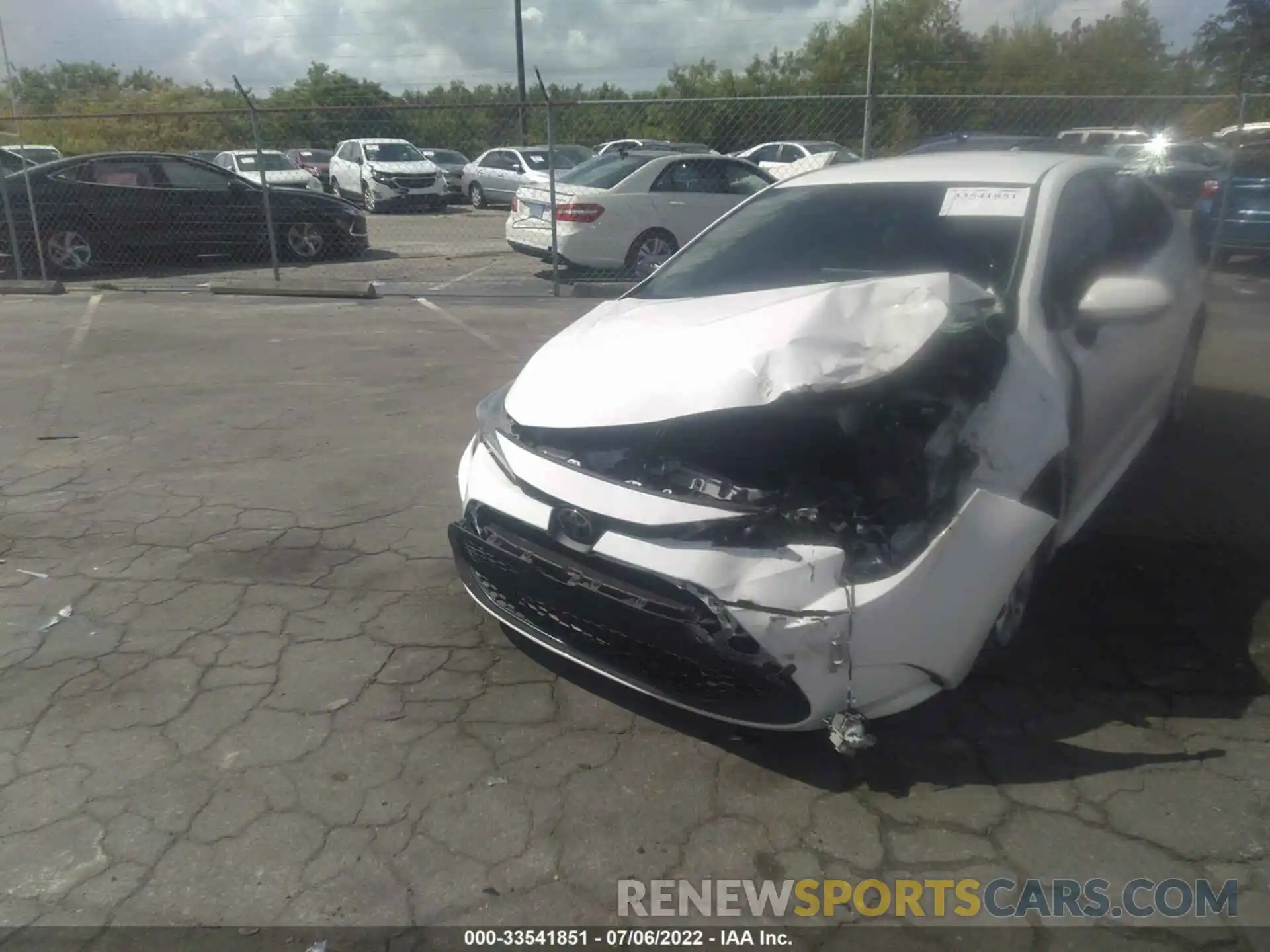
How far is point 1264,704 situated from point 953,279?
1685 millimetres

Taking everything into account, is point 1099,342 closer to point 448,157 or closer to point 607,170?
point 607,170

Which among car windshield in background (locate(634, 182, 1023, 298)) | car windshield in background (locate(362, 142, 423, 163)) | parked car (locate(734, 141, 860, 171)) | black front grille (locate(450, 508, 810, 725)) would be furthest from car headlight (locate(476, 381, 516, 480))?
car windshield in background (locate(362, 142, 423, 163))

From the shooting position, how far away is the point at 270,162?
20.6 m

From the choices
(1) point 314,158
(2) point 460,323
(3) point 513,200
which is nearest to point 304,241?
(3) point 513,200

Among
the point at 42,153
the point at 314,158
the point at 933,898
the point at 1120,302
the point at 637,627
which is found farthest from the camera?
the point at 314,158

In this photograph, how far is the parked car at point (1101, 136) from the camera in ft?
49.9

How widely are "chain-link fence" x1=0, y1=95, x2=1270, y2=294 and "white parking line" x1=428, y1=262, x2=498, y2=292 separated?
0.05 metres

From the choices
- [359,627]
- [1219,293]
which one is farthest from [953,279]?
[1219,293]

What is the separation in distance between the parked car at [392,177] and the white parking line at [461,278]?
25.4 feet

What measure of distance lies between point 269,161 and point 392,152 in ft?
8.45

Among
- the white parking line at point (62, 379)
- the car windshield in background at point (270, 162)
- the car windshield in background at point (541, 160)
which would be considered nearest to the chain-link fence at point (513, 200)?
the car windshield in background at point (541, 160)

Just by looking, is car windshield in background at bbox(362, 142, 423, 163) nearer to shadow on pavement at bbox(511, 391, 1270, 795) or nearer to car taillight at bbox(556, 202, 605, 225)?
car taillight at bbox(556, 202, 605, 225)

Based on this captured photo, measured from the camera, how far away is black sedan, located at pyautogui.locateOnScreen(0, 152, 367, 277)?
11852 mm

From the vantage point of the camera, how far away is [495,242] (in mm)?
16344
